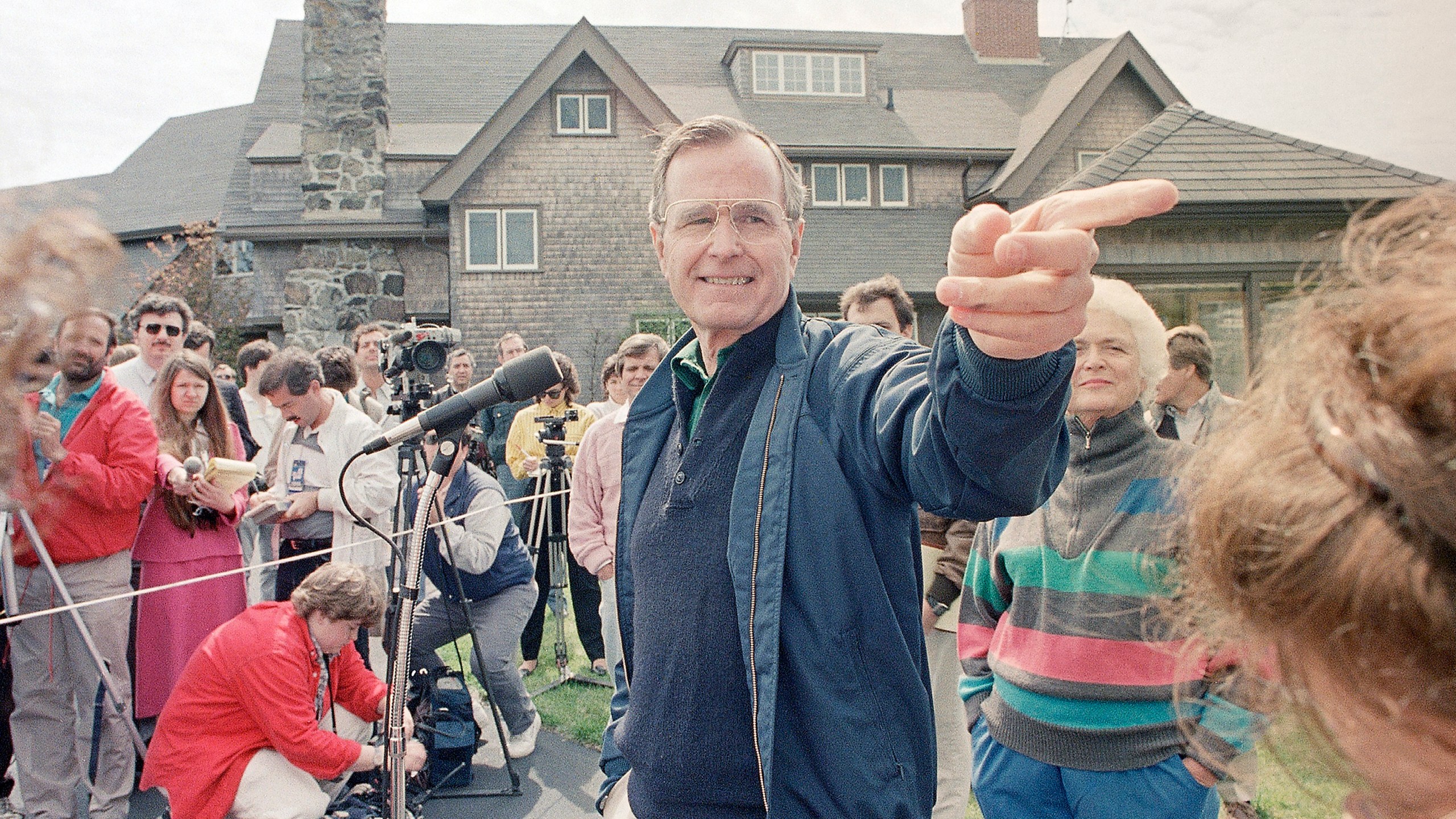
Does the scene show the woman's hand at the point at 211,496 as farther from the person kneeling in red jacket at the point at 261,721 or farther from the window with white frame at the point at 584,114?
the window with white frame at the point at 584,114

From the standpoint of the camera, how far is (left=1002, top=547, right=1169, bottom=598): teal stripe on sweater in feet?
7.05

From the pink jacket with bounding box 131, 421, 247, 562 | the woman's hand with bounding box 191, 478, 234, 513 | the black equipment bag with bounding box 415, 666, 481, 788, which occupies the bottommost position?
the black equipment bag with bounding box 415, 666, 481, 788

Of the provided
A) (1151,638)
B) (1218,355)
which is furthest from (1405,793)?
(1218,355)

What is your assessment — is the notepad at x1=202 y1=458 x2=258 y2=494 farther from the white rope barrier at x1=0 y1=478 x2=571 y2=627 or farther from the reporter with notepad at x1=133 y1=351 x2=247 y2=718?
the white rope barrier at x1=0 y1=478 x2=571 y2=627

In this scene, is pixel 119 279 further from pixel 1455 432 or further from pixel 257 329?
pixel 257 329

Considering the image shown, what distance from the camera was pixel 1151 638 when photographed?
2221 millimetres

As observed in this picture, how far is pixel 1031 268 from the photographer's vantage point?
0.91 m

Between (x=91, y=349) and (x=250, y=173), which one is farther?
(x=250, y=173)

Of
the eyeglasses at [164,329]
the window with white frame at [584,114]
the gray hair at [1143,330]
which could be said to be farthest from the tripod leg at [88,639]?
the window with white frame at [584,114]

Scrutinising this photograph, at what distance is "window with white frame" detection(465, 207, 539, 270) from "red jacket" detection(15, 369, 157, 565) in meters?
13.5

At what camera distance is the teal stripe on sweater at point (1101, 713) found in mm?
2184

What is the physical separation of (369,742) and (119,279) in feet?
14.6

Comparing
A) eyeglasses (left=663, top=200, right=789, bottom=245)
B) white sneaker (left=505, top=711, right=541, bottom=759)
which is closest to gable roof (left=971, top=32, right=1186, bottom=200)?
white sneaker (left=505, top=711, right=541, bottom=759)

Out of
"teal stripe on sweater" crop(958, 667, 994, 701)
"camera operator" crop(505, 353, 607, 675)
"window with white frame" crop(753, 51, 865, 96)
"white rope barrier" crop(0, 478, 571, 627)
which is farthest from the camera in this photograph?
"window with white frame" crop(753, 51, 865, 96)
